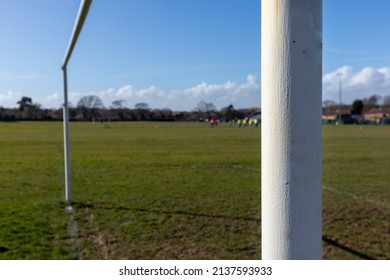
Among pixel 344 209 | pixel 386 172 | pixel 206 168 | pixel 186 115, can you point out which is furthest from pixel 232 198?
pixel 186 115

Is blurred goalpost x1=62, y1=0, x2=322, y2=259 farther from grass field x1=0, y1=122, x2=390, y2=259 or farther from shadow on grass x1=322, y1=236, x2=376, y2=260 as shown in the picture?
shadow on grass x1=322, y1=236, x2=376, y2=260

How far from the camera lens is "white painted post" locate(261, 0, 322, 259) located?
1028mm

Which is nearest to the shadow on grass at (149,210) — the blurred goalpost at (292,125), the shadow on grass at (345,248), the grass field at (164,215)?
the grass field at (164,215)

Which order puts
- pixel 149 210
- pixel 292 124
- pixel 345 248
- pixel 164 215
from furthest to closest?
pixel 149 210 < pixel 164 215 < pixel 345 248 < pixel 292 124

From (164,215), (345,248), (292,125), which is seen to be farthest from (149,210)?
(292,125)

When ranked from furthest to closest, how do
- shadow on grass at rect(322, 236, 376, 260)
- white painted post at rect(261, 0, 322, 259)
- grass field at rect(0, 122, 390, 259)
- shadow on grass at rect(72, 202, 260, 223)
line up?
shadow on grass at rect(72, 202, 260, 223), grass field at rect(0, 122, 390, 259), shadow on grass at rect(322, 236, 376, 260), white painted post at rect(261, 0, 322, 259)

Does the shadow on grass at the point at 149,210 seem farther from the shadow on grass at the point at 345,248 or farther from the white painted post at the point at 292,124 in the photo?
the white painted post at the point at 292,124

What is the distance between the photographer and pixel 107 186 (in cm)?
956

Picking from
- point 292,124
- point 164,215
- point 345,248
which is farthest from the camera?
point 164,215

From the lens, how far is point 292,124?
1039 mm

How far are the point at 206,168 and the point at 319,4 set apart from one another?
1213 cm

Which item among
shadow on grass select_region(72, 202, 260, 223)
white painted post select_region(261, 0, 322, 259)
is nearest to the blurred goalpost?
white painted post select_region(261, 0, 322, 259)

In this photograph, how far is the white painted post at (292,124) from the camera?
1.03 m

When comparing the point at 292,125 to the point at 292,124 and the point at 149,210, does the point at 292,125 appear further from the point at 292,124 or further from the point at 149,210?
the point at 149,210
